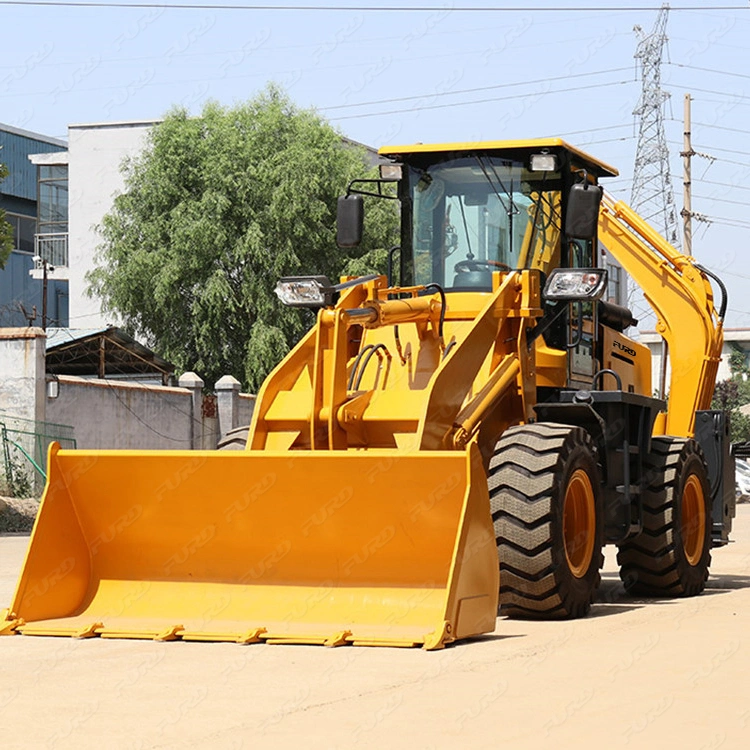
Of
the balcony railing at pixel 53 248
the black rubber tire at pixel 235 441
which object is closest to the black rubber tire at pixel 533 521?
the black rubber tire at pixel 235 441

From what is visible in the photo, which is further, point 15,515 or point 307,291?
point 15,515

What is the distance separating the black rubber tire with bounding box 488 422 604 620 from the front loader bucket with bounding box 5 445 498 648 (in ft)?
2.40

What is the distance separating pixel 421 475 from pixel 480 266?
9.64 feet

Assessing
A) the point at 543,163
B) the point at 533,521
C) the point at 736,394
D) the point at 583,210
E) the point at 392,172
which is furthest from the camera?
the point at 736,394

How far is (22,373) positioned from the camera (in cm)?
2658

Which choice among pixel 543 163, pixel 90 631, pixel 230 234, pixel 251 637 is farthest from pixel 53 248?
pixel 251 637

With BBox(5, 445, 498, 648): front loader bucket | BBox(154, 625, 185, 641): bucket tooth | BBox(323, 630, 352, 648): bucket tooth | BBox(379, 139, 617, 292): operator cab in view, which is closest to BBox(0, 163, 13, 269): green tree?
BBox(379, 139, 617, 292): operator cab

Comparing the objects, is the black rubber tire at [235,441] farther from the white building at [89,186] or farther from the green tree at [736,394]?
the green tree at [736,394]

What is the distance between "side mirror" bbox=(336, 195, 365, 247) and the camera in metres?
12.2

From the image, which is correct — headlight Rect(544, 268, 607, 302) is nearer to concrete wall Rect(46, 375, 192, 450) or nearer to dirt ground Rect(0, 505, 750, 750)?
dirt ground Rect(0, 505, 750, 750)

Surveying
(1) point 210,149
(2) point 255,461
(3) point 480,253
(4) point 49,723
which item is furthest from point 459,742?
(1) point 210,149

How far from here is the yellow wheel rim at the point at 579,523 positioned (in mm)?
10484

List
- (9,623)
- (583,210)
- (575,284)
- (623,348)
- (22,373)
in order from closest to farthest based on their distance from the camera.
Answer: (9,623) < (583,210) < (575,284) < (623,348) < (22,373)

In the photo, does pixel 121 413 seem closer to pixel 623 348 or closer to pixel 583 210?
pixel 623 348
